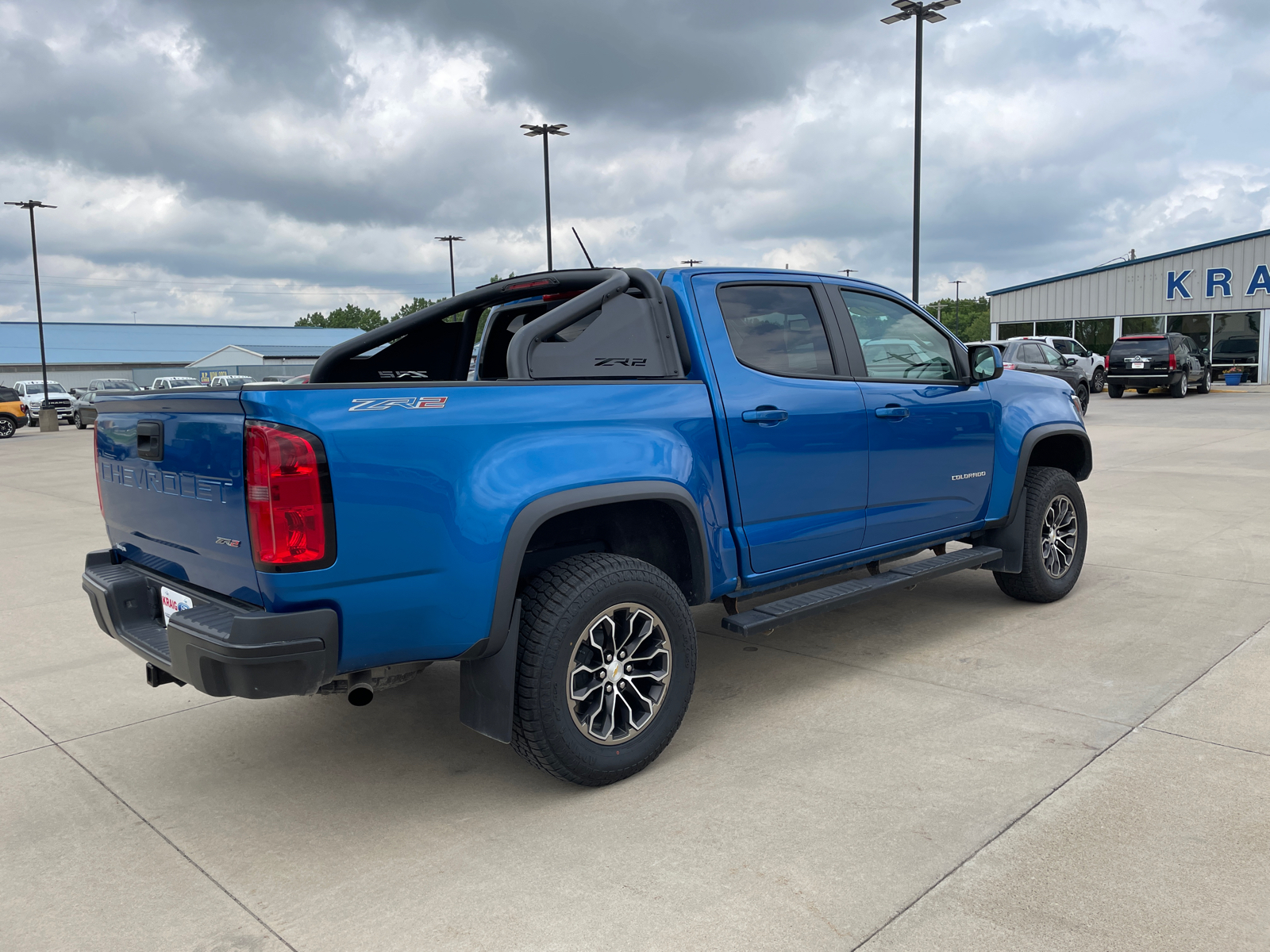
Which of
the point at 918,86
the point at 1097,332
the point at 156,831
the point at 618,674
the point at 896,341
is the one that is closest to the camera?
the point at 156,831

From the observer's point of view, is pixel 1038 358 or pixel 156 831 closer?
pixel 156 831

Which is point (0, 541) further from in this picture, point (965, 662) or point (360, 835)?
point (965, 662)

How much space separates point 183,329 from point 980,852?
3905 inches

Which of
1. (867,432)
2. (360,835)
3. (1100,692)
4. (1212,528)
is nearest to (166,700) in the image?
(360,835)

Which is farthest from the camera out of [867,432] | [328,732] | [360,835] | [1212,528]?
[1212,528]

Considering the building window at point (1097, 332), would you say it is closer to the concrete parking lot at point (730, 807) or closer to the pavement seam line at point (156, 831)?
the concrete parking lot at point (730, 807)

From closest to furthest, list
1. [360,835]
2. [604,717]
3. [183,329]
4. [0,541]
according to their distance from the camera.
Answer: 1. [360,835]
2. [604,717]
3. [0,541]
4. [183,329]

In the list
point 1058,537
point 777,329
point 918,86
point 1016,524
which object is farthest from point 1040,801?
point 918,86

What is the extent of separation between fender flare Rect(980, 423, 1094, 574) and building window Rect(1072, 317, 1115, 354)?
36.9 m

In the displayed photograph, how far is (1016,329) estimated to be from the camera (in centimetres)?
4156

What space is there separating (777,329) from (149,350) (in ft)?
303

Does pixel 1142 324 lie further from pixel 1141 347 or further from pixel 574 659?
pixel 574 659

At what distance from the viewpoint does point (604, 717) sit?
11.2ft

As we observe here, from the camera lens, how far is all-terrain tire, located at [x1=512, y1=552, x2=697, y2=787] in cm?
316
